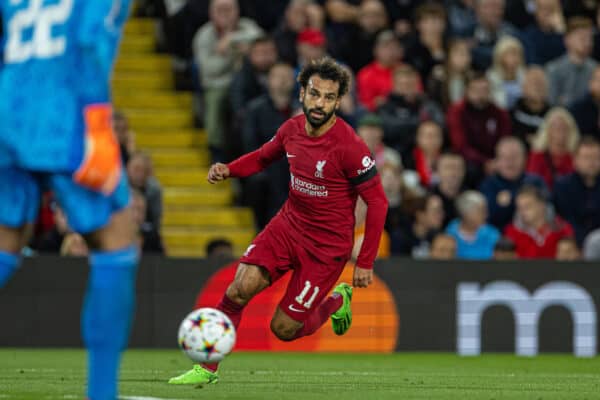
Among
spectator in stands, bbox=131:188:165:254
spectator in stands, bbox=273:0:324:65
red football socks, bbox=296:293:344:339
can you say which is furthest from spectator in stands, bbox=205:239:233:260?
red football socks, bbox=296:293:344:339

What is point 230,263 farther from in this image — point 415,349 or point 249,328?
point 415,349

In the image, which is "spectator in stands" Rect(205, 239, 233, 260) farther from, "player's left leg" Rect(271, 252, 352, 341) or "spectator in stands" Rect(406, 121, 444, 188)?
"player's left leg" Rect(271, 252, 352, 341)

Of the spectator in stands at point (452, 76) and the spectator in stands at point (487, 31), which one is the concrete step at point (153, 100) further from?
the spectator in stands at point (487, 31)

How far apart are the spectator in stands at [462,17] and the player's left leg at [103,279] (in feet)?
39.8

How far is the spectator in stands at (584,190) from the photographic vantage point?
15680 millimetres

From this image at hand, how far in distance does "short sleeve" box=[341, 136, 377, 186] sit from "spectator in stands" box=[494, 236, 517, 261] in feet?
18.7

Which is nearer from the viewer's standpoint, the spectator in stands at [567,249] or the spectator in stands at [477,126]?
the spectator in stands at [567,249]

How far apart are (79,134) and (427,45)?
11.7 m

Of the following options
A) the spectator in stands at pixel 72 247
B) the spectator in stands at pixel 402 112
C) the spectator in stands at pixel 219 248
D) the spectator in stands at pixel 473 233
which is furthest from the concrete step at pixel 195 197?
the spectator in stands at pixel 473 233

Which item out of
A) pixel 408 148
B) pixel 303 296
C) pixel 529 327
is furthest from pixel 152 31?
pixel 303 296

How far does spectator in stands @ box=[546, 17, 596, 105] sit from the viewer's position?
17.2 meters

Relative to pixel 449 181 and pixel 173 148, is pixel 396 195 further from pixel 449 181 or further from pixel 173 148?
pixel 173 148

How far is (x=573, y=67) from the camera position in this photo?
1742 cm

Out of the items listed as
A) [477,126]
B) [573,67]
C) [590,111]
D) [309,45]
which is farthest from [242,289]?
Result: [573,67]
